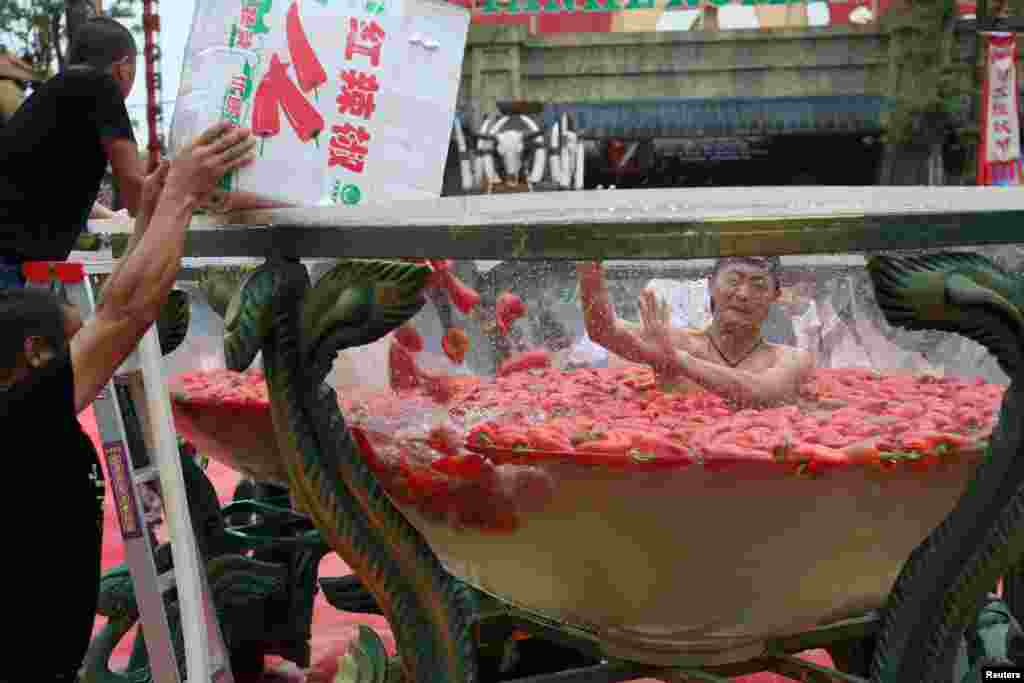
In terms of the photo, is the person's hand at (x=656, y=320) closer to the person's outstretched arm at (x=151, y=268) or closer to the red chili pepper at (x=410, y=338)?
the red chili pepper at (x=410, y=338)

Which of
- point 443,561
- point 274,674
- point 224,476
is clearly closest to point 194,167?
point 443,561

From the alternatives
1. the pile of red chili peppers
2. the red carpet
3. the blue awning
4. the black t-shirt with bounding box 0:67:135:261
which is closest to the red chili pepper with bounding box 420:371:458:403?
the pile of red chili peppers

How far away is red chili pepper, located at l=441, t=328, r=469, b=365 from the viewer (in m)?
1.33

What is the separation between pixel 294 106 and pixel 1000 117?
9.03 m

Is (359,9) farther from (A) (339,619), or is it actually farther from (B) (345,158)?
(A) (339,619)

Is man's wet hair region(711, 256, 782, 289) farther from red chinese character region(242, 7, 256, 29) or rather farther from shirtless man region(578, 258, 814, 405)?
red chinese character region(242, 7, 256, 29)

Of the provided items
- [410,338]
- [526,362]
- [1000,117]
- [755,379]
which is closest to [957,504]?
[755,379]

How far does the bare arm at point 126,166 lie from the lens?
83.8 inches

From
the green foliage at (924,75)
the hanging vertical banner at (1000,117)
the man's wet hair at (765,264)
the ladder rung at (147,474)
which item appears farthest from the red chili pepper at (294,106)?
the green foliage at (924,75)

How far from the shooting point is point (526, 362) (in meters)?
1.30

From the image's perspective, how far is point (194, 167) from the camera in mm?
1318

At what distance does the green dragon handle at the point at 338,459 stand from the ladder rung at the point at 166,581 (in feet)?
1.30

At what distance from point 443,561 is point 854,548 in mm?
490

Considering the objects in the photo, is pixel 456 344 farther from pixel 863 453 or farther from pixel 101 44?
pixel 101 44
